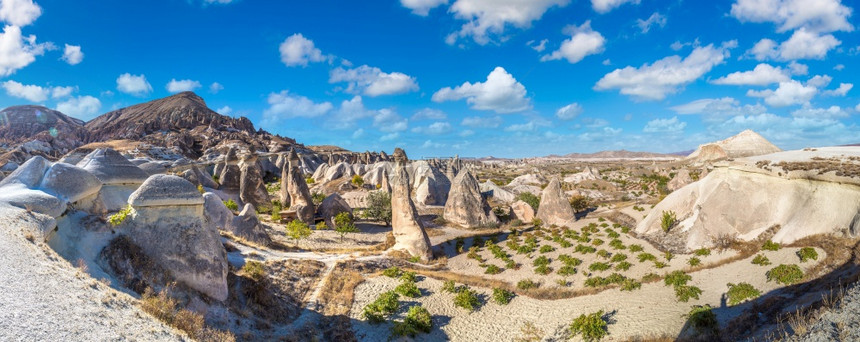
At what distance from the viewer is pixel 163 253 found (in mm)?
10547

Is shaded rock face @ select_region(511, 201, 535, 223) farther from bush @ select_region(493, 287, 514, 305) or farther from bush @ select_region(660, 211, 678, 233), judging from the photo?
bush @ select_region(493, 287, 514, 305)

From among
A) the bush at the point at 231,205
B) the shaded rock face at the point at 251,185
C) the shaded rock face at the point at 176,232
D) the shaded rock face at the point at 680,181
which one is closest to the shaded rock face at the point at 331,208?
the shaded rock face at the point at 251,185

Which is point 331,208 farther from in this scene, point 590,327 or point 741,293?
point 741,293

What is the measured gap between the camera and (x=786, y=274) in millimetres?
13453

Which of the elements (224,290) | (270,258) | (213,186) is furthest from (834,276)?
(213,186)

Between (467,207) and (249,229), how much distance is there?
16.5m

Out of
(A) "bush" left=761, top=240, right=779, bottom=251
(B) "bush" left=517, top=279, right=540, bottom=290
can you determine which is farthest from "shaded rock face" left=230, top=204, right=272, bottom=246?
(A) "bush" left=761, top=240, right=779, bottom=251

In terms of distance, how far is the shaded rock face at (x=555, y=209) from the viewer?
2927 centimetres

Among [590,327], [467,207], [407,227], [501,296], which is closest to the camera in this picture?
[590,327]

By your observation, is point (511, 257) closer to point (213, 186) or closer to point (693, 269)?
point (693, 269)

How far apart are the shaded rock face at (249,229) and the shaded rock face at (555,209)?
754 inches

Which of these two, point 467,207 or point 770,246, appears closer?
point 770,246

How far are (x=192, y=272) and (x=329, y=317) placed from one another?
521 centimetres

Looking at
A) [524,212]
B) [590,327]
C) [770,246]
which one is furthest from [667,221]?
[590,327]
